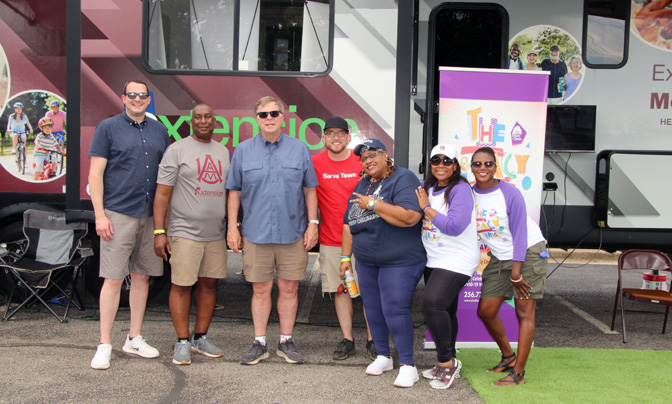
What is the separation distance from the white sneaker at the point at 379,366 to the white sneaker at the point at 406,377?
8.4 inches

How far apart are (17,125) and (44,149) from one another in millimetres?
348

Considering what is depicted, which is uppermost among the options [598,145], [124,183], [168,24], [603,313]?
[168,24]

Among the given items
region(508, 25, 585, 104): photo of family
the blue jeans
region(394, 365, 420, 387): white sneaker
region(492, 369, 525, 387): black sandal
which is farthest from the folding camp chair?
region(508, 25, 585, 104): photo of family

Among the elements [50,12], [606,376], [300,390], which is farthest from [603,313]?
[50,12]

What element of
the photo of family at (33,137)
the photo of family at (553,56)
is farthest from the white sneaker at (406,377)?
the photo of family at (33,137)

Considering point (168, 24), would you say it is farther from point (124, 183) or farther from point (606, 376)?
point (606, 376)

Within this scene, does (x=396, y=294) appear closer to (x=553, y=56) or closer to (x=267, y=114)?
(x=267, y=114)

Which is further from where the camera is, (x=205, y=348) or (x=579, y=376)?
(x=205, y=348)

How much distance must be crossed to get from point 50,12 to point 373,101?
3.25 metres

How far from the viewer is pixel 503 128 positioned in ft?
15.5

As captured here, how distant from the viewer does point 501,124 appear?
15.4 feet

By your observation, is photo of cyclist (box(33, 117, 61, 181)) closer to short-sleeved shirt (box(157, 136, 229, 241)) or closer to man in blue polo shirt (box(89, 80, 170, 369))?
man in blue polo shirt (box(89, 80, 170, 369))

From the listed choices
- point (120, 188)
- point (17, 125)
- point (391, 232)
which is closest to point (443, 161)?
point (391, 232)

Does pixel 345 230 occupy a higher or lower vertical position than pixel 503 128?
lower
